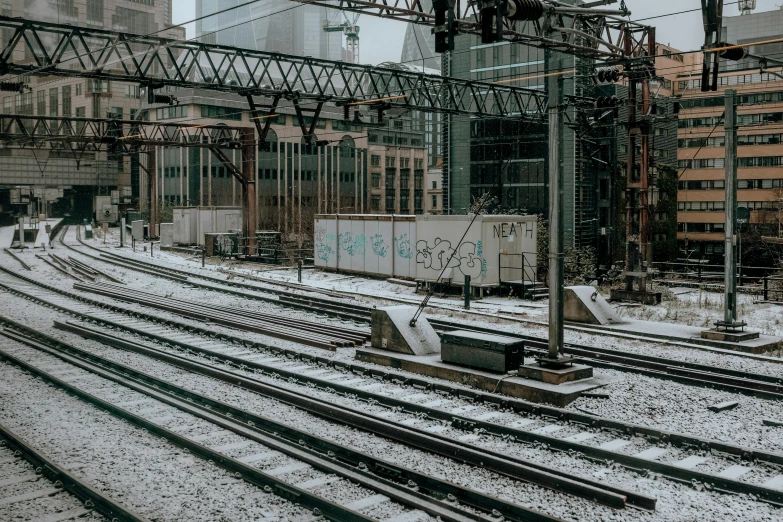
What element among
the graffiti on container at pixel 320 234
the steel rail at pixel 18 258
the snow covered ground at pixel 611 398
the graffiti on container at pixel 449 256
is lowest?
the snow covered ground at pixel 611 398

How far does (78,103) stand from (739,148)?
270 feet

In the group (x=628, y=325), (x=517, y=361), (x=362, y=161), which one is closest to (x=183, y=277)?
(x=628, y=325)

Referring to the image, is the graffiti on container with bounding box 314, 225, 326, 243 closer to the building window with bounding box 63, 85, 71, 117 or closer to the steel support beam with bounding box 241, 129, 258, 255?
the steel support beam with bounding box 241, 129, 258, 255

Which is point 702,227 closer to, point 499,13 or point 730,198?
point 730,198

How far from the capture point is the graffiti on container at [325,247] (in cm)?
3491

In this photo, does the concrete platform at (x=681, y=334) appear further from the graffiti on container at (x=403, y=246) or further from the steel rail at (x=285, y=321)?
the graffiti on container at (x=403, y=246)

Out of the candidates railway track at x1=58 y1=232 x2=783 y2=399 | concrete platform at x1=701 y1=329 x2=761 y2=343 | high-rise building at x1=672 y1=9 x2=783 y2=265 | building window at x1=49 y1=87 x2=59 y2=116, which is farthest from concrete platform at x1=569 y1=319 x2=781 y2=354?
building window at x1=49 y1=87 x2=59 y2=116

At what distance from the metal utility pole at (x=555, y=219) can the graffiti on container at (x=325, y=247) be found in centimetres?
2282

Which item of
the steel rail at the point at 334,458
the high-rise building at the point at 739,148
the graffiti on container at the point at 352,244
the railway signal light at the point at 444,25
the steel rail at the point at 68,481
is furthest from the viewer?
the high-rise building at the point at 739,148

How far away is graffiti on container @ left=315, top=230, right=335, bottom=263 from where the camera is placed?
34906 mm

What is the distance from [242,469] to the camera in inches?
336

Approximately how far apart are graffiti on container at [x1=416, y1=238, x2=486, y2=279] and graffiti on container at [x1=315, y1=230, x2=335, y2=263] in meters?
8.32

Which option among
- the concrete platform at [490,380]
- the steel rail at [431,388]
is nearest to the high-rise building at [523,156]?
the steel rail at [431,388]

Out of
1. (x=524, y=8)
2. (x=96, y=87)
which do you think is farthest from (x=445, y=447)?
(x=96, y=87)
